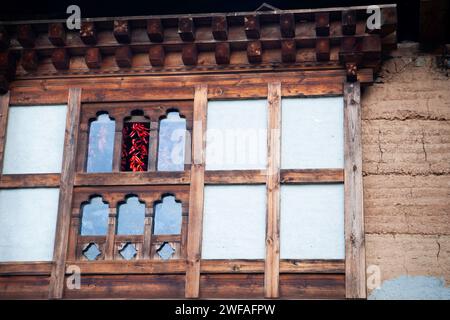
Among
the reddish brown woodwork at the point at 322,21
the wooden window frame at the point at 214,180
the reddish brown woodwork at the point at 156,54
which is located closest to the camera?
the wooden window frame at the point at 214,180

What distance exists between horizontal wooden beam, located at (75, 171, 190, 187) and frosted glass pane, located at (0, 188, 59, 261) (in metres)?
0.31

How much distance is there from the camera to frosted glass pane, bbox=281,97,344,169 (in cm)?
1038

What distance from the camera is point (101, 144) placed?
425 inches

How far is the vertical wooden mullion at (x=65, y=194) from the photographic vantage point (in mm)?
10188

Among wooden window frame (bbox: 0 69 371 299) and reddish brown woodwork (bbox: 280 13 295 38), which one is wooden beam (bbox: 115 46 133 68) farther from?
reddish brown woodwork (bbox: 280 13 295 38)

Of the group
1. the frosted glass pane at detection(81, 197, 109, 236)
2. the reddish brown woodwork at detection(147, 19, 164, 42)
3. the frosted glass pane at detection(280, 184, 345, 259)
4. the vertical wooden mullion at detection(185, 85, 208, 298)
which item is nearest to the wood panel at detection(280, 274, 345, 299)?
the frosted glass pane at detection(280, 184, 345, 259)

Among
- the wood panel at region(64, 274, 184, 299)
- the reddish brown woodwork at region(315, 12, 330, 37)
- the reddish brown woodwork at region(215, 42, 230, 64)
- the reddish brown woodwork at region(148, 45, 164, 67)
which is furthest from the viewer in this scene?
the reddish brown woodwork at region(148, 45, 164, 67)

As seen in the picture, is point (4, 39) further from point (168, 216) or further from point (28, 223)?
point (168, 216)

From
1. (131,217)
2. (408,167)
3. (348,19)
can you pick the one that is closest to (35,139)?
(131,217)

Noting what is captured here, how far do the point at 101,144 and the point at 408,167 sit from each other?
3.06 m

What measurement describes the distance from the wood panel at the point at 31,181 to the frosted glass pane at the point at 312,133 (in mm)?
2260

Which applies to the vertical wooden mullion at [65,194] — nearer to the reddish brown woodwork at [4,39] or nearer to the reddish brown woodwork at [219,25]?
the reddish brown woodwork at [4,39]

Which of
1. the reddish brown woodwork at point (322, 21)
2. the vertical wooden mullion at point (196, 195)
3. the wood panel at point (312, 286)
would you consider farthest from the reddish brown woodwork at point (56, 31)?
the wood panel at point (312, 286)

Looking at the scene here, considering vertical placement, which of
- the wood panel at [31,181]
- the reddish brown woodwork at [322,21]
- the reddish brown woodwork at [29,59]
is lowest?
the wood panel at [31,181]
